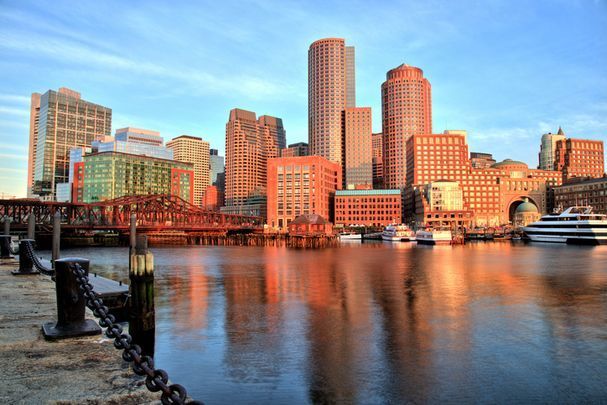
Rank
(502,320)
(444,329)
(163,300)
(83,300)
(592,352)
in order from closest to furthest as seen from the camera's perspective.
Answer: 1. (83,300)
2. (592,352)
3. (444,329)
4. (502,320)
5. (163,300)

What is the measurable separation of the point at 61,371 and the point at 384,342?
18816 millimetres

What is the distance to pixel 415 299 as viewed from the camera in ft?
130

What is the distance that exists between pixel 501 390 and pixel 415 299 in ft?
70.4

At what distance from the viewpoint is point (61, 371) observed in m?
9.37

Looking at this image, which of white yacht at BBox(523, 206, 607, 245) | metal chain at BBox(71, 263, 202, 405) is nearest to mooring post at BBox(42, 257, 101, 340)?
metal chain at BBox(71, 263, 202, 405)

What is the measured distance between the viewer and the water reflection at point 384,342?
1847cm

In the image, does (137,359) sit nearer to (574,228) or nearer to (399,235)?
(574,228)

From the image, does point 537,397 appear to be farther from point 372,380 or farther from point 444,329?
point 444,329

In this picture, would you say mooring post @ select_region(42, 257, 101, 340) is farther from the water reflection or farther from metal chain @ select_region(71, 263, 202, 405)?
the water reflection

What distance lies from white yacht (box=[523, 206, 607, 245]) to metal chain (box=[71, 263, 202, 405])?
158m

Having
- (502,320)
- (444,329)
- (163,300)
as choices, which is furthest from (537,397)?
(163,300)

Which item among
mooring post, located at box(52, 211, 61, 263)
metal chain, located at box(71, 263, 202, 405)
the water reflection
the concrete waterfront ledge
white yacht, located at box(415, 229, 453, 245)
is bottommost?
the water reflection

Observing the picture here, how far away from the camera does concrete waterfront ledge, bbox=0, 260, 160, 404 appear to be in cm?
817

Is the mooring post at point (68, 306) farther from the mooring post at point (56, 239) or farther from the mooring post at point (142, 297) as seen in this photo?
the mooring post at point (56, 239)
